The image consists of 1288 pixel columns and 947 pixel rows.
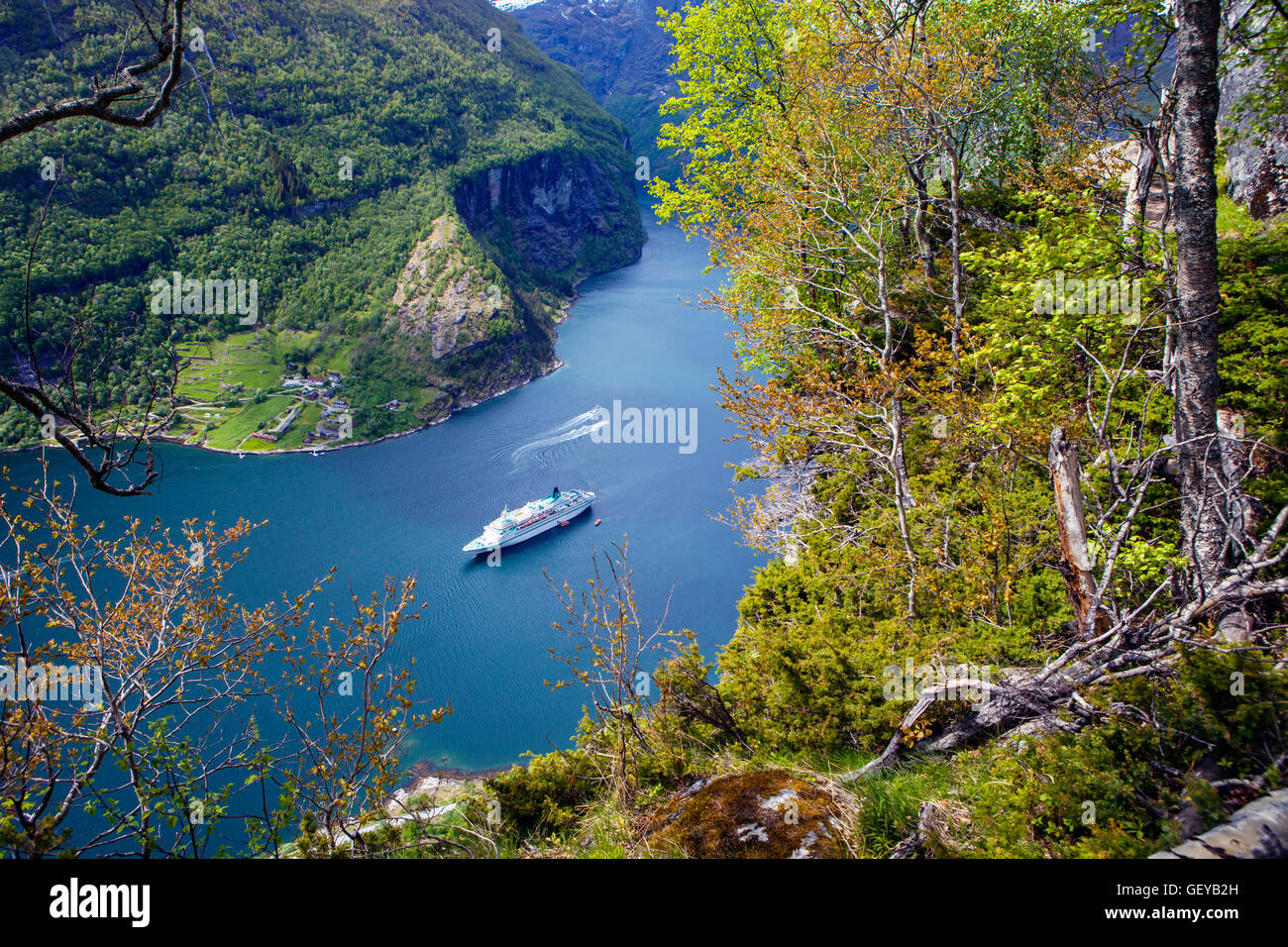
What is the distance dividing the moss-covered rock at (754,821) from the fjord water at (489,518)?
2314 cm

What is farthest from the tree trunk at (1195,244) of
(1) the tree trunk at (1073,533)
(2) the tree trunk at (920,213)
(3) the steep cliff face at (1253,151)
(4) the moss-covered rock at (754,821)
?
(2) the tree trunk at (920,213)

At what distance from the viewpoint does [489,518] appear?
163 ft

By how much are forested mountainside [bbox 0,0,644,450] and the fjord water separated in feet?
25.6

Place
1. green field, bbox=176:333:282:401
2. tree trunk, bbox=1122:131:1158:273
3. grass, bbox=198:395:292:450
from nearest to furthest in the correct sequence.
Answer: tree trunk, bbox=1122:131:1158:273, grass, bbox=198:395:292:450, green field, bbox=176:333:282:401

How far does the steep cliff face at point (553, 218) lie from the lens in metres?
113

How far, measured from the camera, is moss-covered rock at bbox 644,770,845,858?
3.90 meters

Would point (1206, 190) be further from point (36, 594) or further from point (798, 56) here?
point (36, 594)

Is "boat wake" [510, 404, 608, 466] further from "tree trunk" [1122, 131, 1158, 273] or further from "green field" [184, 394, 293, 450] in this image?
"tree trunk" [1122, 131, 1158, 273]

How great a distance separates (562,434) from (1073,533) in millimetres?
57427

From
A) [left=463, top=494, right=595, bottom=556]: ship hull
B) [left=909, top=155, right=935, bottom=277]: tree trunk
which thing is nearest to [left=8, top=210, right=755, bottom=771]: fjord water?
[left=463, top=494, right=595, bottom=556]: ship hull

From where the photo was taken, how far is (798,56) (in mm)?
12039

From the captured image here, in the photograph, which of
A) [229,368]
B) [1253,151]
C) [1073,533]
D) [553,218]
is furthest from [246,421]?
[553,218]

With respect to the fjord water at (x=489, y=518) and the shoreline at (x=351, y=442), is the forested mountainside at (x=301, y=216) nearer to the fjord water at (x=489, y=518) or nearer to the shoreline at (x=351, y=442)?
the shoreline at (x=351, y=442)
